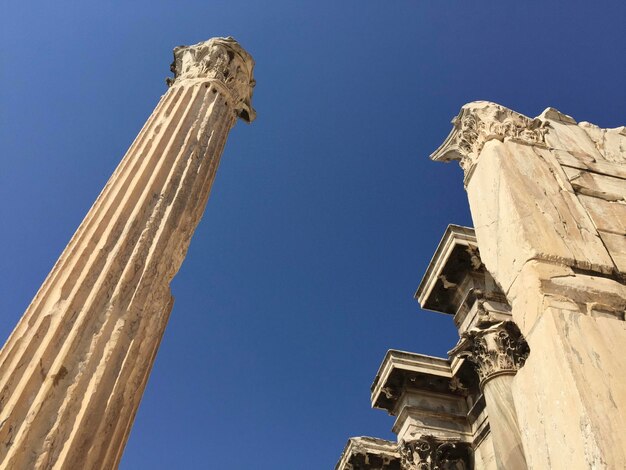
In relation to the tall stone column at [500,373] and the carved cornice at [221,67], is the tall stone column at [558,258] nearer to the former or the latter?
the carved cornice at [221,67]

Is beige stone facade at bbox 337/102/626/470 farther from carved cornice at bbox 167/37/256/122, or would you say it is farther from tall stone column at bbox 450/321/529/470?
carved cornice at bbox 167/37/256/122

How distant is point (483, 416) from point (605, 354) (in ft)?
24.8

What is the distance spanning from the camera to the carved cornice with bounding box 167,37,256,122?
8.27m

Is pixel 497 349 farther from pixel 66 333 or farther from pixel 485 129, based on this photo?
pixel 66 333

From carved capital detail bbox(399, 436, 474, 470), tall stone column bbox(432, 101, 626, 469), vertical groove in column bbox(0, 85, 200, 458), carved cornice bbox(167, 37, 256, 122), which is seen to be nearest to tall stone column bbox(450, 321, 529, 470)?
carved capital detail bbox(399, 436, 474, 470)

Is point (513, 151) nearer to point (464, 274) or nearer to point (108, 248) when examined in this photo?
point (108, 248)

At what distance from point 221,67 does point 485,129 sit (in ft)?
13.2

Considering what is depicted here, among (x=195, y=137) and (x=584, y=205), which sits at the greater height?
(x=195, y=137)

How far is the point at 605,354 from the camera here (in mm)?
4090

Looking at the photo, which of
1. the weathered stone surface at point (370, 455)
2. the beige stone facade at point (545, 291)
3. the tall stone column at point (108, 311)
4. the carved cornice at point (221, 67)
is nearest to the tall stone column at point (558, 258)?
the beige stone facade at point (545, 291)

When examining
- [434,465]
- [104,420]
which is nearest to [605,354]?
[104,420]

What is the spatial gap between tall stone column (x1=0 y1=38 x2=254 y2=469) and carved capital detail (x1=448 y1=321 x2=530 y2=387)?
5567 mm

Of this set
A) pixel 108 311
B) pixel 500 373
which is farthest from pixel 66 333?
pixel 500 373

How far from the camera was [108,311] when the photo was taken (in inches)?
186
